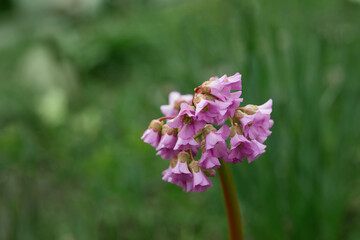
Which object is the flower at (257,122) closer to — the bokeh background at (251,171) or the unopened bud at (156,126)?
the unopened bud at (156,126)

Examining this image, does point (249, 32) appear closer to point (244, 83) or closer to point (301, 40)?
point (244, 83)

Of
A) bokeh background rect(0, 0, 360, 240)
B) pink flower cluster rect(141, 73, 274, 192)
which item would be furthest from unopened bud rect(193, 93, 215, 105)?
bokeh background rect(0, 0, 360, 240)

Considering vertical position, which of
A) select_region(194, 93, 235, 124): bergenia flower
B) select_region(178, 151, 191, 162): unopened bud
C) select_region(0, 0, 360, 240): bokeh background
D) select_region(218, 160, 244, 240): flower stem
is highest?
select_region(0, 0, 360, 240): bokeh background

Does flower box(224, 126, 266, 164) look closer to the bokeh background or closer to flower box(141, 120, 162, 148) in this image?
flower box(141, 120, 162, 148)

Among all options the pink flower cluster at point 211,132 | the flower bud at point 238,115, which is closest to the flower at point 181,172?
the pink flower cluster at point 211,132

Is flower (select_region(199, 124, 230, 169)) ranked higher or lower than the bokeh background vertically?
lower

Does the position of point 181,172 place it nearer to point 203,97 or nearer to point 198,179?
point 198,179

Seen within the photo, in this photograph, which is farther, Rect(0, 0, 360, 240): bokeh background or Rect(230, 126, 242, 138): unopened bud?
Rect(0, 0, 360, 240): bokeh background
